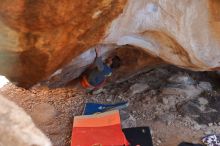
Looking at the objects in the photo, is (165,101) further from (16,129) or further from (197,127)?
(16,129)

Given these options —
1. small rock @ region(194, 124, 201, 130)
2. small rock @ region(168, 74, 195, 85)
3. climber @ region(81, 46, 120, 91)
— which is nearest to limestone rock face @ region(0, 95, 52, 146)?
climber @ region(81, 46, 120, 91)

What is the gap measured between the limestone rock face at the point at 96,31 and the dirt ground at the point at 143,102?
27cm

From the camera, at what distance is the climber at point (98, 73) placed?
4.70 ft

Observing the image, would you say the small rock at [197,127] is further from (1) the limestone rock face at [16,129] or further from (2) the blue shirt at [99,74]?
(1) the limestone rock face at [16,129]

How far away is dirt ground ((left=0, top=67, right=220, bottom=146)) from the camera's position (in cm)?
145

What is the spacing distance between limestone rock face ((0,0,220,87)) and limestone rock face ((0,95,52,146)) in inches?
11.3

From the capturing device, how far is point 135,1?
3.31 feet

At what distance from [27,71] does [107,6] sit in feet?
0.85

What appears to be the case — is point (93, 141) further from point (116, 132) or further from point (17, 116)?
point (17, 116)

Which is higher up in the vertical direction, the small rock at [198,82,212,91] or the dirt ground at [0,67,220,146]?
the small rock at [198,82,212,91]

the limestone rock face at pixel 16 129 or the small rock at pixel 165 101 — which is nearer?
the limestone rock face at pixel 16 129

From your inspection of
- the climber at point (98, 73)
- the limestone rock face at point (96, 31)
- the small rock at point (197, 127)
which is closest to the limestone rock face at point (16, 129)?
the limestone rock face at point (96, 31)

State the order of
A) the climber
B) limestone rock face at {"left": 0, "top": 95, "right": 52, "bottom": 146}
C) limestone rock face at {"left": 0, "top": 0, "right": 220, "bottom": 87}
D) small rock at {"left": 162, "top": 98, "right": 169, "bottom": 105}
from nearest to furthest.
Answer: limestone rock face at {"left": 0, "top": 95, "right": 52, "bottom": 146} → limestone rock face at {"left": 0, "top": 0, "right": 220, "bottom": 87} → the climber → small rock at {"left": 162, "top": 98, "right": 169, "bottom": 105}

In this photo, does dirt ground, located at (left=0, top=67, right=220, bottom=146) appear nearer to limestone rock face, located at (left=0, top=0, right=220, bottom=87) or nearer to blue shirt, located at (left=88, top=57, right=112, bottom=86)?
blue shirt, located at (left=88, top=57, right=112, bottom=86)
